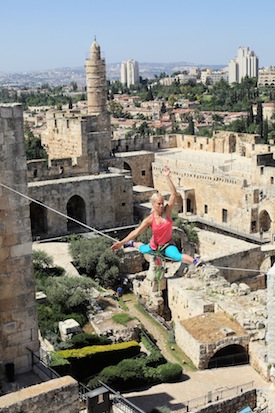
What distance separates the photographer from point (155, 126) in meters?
79.8

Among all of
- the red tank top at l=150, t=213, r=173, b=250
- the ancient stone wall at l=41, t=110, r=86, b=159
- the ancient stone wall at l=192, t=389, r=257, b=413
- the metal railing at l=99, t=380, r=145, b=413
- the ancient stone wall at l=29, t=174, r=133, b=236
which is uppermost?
the ancient stone wall at l=41, t=110, r=86, b=159

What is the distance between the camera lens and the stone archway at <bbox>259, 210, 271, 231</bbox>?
23.2 m

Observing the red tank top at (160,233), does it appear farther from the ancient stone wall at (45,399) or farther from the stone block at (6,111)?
the ancient stone wall at (45,399)

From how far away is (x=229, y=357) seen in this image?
12.8m

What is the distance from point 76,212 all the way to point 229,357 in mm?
11325

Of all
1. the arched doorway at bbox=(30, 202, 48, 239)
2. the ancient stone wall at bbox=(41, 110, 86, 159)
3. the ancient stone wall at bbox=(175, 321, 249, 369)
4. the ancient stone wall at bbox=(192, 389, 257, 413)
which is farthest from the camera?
the ancient stone wall at bbox=(41, 110, 86, 159)

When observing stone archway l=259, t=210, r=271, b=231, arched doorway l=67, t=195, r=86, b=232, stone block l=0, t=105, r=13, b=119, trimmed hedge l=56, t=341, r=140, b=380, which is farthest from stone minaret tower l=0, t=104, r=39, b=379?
stone archway l=259, t=210, r=271, b=231

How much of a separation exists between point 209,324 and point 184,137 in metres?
19.9

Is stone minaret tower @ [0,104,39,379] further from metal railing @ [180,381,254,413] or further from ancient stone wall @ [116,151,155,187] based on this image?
ancient stone wall @ [116,151,155,187]

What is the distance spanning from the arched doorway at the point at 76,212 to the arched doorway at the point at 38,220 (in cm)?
96

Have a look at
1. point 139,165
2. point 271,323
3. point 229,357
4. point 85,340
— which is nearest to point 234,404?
point 271,323

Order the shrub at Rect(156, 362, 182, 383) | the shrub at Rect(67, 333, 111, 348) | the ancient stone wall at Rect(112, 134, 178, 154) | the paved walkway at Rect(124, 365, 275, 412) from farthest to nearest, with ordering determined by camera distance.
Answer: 1. the ancient stone wall at Rect(112, 134, 178, 154)
2. the shrub at Rect(67, 333, 111, 348)
3. the shrub at Rect(156, 362, 182, 383)
4. the paved walkway at Rect(124, 365, 275, 412)

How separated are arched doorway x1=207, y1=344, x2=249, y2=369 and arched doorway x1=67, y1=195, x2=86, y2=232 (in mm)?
9772

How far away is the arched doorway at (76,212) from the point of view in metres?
21.9
